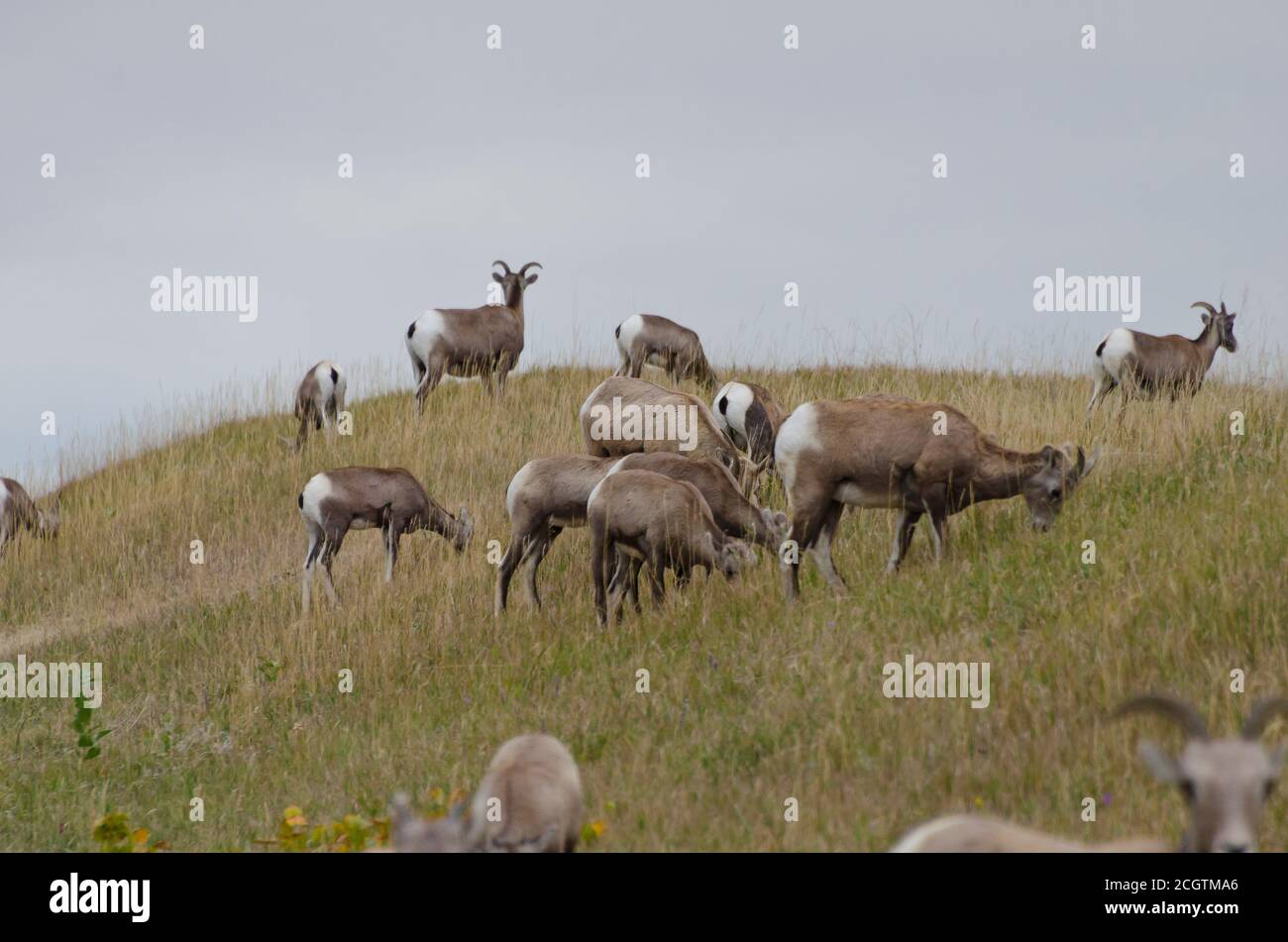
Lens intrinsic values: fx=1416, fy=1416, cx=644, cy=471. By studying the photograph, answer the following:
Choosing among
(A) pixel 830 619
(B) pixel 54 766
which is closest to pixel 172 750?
(B) pixel 54 766

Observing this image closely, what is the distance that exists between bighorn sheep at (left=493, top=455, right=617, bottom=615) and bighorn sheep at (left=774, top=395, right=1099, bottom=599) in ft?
6.73

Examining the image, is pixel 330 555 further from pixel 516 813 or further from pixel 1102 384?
pixel 1102 384

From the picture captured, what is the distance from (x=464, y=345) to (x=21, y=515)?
713 centimetres

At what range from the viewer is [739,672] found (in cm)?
1044

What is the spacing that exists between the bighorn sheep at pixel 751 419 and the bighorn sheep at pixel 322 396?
33.4 ft

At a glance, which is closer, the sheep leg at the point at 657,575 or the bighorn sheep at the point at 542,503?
the sheep leg at the point at 657,575

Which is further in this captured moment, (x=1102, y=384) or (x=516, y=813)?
(x=1102, y=384)

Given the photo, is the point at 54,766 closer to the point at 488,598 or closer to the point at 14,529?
the point at 488,598

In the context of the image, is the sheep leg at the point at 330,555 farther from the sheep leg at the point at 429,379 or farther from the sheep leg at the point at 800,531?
the sheep leg at the point at 429,379

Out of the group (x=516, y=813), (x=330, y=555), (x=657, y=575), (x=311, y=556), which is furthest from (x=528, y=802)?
(x=311, y=556)

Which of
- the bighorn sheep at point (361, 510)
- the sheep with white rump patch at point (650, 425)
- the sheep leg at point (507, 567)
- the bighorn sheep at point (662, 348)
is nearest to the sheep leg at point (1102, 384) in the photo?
the bighorn sheep at point (662, 348)

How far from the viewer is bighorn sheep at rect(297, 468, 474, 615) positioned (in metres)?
15.4

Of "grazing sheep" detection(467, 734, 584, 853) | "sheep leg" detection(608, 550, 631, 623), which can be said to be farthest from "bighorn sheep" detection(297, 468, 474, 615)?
"grazing sheep" detection(467, 734, 584, 853)

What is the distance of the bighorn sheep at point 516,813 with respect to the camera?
5.58 m
